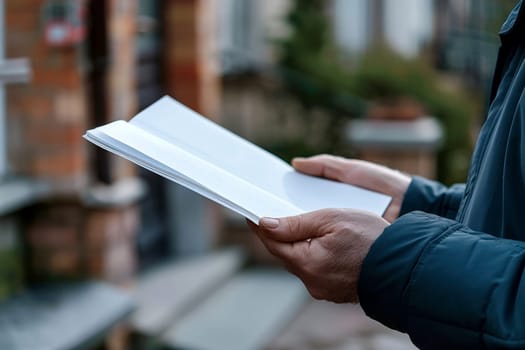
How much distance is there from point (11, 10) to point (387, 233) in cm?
326

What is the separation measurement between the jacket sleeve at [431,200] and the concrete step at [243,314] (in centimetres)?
319

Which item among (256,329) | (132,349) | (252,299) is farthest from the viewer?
(252,299)

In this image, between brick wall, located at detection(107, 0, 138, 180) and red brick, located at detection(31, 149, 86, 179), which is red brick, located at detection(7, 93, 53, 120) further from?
brick wall, located at detection(107, 0, 138, 180)

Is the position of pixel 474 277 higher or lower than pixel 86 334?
higher

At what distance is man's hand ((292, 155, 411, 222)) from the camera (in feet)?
7.76

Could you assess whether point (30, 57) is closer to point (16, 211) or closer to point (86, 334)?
point (16, 211)

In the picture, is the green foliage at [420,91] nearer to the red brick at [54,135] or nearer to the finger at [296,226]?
the red brick at [54,135]

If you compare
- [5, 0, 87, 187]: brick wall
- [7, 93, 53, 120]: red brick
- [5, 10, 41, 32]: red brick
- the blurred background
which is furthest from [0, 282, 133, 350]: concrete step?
[5, 10, 41, 32]: red brick

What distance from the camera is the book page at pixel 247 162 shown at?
6.95ft

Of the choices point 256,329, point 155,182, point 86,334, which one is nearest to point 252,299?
point 256,329

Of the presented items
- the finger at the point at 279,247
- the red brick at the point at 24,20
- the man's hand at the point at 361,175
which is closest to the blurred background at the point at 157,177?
the red brick at the point at 24,20

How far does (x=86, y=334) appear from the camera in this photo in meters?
4.21

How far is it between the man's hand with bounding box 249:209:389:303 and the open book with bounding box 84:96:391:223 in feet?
0.19

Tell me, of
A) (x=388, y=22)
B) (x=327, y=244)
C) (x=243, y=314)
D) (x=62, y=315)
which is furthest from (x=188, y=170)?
(x=388, y=22)
